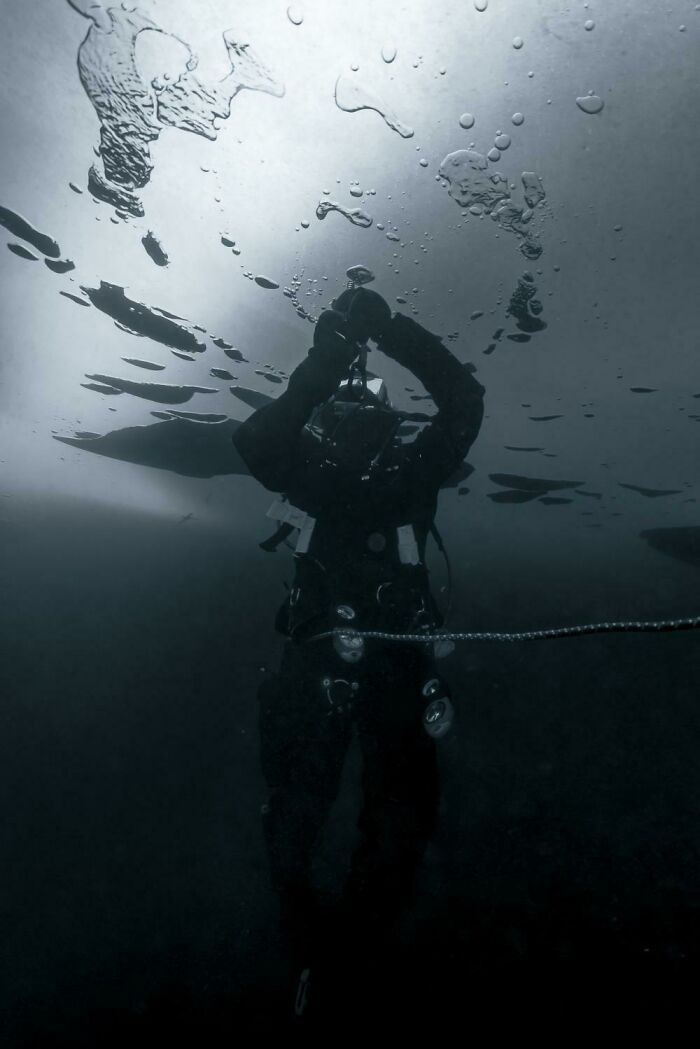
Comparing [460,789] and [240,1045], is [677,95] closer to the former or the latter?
[460,789]

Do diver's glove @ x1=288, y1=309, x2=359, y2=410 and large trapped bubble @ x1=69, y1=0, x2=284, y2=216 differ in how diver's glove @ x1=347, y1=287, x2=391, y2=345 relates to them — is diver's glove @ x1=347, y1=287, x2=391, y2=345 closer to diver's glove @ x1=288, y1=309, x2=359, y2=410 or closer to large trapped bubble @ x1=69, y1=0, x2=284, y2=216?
diver's glove @ x1=288, y1=309, x2=359, y2=410

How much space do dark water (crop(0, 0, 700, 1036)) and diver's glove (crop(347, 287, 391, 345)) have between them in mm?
832

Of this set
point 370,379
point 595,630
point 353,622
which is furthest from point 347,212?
→ point 595,630

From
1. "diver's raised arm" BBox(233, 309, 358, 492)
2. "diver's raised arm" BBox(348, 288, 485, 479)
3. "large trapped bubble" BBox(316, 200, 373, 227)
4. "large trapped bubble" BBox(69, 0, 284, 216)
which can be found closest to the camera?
"large trapped bubble" BBox(69, 0, 284, 216)

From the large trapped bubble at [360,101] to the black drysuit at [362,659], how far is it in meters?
1.56

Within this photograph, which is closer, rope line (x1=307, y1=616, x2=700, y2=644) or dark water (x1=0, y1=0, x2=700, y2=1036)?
rope line (x1=307, y1=616, x2=700, y2=644)

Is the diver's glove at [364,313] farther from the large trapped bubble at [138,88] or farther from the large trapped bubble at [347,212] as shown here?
the large trapped bubble at [138,88]

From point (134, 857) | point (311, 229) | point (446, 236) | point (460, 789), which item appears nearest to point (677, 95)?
point (446, 236)

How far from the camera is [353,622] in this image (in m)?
3.71

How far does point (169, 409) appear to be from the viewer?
9836mm

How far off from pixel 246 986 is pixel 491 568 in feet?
74.2

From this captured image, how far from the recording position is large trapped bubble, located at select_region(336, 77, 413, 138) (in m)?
3.62

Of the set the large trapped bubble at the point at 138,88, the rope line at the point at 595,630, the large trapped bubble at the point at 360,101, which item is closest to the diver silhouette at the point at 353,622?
the rope line at the point at 595,630

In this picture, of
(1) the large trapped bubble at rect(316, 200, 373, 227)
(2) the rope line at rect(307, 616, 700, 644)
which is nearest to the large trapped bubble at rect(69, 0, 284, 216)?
(1) the large trapped bubble at rect(316, 200, 373, 227)
